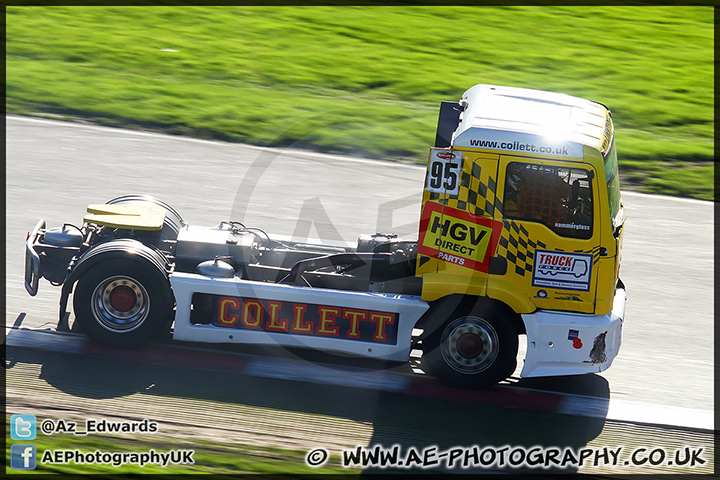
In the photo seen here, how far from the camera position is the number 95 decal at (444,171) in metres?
6.47

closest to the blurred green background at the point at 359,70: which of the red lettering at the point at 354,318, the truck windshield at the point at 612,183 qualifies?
the truck windshield at the point at 612,183

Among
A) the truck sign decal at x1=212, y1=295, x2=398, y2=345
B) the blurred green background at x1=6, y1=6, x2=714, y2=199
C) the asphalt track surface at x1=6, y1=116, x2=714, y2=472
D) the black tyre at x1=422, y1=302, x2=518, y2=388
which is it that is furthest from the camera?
the blurred green background at x1=6, y1=6, x2=714, y2=199

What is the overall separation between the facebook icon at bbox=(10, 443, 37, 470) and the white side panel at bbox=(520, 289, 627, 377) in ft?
13.8

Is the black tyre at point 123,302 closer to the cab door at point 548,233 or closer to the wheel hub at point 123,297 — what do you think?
the wheel hub at point 123,297

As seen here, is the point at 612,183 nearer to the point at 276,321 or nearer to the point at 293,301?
the point at 293,301

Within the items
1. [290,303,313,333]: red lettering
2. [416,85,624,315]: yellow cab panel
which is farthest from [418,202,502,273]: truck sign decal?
[290,303,313,333]: red lettering

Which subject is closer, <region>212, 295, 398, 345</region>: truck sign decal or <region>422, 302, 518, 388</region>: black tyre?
<region>422, 302, 518, 388</region>: black tyre

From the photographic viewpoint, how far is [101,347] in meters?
7.26

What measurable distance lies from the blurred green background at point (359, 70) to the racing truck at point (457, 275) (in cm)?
601

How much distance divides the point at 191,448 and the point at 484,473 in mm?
2405

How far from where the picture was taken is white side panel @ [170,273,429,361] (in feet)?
22.5

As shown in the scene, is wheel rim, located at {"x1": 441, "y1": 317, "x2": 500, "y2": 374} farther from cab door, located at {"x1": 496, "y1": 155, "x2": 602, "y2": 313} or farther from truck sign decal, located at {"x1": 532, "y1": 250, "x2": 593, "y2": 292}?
truck sign decal, located at {"x1": 532, "y1": 250, "x2": 593, "y2": 292}

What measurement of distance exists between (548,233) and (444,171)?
3.49 ft
